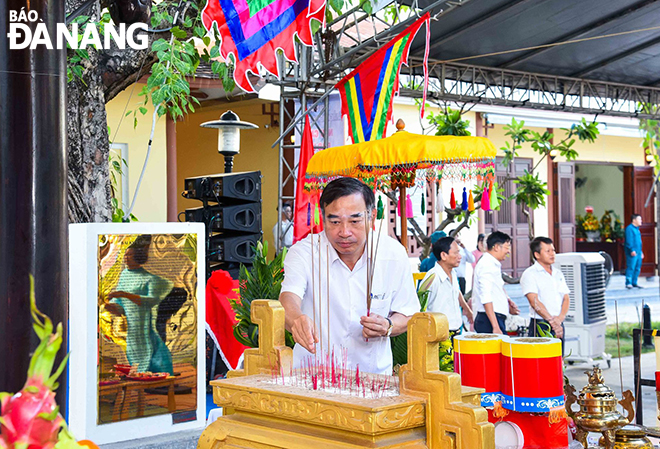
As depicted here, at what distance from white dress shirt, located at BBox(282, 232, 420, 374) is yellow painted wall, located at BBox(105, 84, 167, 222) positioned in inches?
246

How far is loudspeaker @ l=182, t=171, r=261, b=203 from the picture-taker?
524 cm

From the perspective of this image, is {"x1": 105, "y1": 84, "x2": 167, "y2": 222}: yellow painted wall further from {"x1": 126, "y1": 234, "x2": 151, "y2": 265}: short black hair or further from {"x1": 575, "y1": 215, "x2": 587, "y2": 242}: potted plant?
{"x1": 575, "y1": 215, "x2": 587, "y2": 242}: potted plant

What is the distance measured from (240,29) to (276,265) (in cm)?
138

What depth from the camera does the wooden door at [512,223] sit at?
1188cm

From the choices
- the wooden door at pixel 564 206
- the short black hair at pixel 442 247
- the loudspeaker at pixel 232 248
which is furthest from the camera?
the wooden door at pixel 564 206

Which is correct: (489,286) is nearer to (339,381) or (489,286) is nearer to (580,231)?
(339,381)

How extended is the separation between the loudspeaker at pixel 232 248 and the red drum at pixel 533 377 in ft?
13.1

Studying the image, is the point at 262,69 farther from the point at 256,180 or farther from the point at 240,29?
the point at 256,180

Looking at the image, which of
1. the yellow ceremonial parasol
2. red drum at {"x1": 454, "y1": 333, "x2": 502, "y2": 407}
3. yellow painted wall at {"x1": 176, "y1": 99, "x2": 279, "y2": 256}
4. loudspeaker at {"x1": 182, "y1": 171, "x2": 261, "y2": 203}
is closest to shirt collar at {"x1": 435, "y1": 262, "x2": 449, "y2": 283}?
the yellow ceremonial parasol

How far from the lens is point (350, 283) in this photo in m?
1.91

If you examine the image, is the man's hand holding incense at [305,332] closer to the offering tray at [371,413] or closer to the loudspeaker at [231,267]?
the offering tray at [371,413]

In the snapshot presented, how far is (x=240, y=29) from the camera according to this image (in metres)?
2.84

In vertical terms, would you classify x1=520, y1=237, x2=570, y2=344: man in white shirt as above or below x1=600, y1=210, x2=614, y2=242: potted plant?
below

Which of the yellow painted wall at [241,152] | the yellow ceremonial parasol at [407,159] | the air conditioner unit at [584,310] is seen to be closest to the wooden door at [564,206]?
the yellow painted wall at [241,152]
